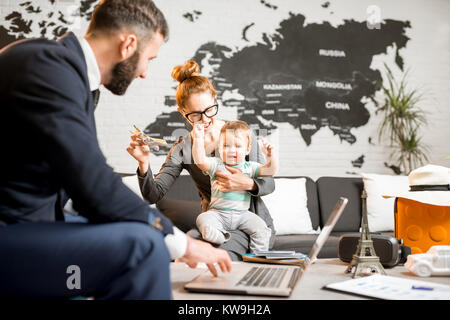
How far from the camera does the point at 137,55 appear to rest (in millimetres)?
1367

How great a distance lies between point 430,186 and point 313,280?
812 millimetres

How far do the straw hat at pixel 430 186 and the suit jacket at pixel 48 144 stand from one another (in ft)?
3.70

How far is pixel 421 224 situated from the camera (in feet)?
5.60

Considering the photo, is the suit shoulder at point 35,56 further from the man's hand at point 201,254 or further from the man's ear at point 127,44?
the man's hand at point 201,254

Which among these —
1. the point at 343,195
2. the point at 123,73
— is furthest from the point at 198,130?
the point at 343,195

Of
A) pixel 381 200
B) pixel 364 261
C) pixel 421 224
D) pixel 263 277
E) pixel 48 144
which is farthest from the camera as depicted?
pixel 381 200

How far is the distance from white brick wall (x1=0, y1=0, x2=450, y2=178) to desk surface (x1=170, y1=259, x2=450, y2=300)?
8.44 ft

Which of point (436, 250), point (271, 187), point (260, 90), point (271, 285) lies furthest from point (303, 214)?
point (271, 285)

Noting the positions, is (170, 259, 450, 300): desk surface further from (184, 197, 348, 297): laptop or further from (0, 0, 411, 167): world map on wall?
(0, 0, 411, 167): world map on wall

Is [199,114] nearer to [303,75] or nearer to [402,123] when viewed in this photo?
[303,75]

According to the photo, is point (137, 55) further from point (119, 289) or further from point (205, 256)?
point (119, 289)

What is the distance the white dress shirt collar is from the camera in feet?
4.25

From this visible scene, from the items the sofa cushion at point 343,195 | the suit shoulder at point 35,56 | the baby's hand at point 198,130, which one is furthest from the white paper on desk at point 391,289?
the sofa cushion at point 343,195

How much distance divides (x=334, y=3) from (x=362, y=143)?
1513 mm
